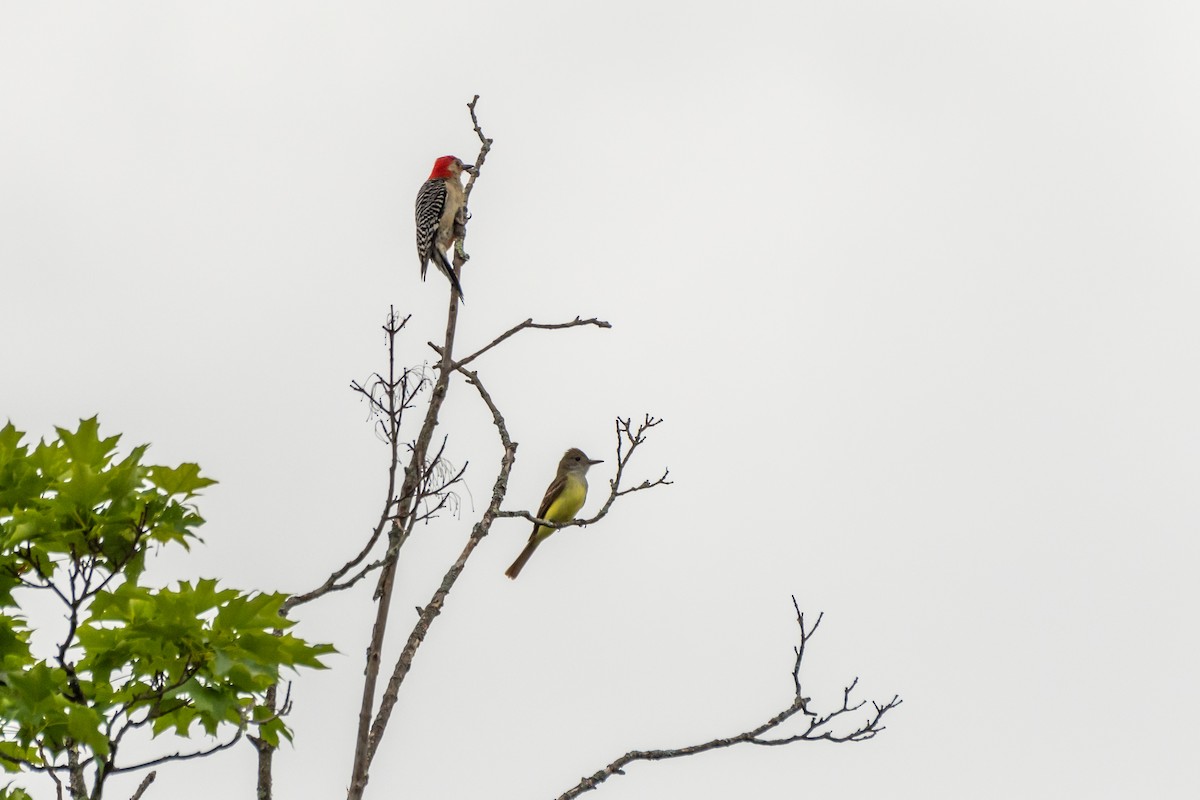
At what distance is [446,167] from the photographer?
16750 mm

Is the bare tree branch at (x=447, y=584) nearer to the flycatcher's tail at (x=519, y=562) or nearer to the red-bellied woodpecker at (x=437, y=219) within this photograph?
the red-bellied woodpecker at (x=437, y=219)

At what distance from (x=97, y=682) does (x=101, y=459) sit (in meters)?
0.94

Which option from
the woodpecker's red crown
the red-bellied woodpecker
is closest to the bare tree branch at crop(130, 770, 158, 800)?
the red-bellied woodpecker

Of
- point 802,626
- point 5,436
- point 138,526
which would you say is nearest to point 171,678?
point 138,526

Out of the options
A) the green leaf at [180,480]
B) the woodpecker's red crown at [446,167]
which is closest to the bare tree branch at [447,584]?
the green leaf at [180,480]

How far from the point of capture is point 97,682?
541 cm

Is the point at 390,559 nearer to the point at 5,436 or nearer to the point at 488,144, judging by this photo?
the point at 5,436

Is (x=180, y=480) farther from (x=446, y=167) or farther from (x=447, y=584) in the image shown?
(x=446, y=167)

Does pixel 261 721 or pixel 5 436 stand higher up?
pixel 5 436

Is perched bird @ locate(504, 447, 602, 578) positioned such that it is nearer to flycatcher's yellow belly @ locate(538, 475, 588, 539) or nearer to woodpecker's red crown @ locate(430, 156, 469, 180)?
flycatcher's yellow belly @ locate(538, 475, 588, 539)

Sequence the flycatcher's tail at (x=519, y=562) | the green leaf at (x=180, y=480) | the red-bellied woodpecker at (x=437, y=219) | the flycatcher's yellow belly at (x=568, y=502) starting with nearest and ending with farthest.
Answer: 1. the green leaf at (x=180, y=480)
2. the red-bellied woodpecker at (x=437, y=219)
3. the flycatcher's tail at (x=519, y=562)
4. the flycatcher's yellow belly at (x=568, y=502)

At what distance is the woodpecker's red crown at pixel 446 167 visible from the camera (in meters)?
16.4

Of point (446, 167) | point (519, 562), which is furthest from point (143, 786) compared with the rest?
point (446, 167)

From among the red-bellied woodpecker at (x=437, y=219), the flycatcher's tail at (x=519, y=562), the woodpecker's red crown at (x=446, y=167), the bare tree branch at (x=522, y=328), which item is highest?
the woodpecker's red crown at (x=446, y=167)
